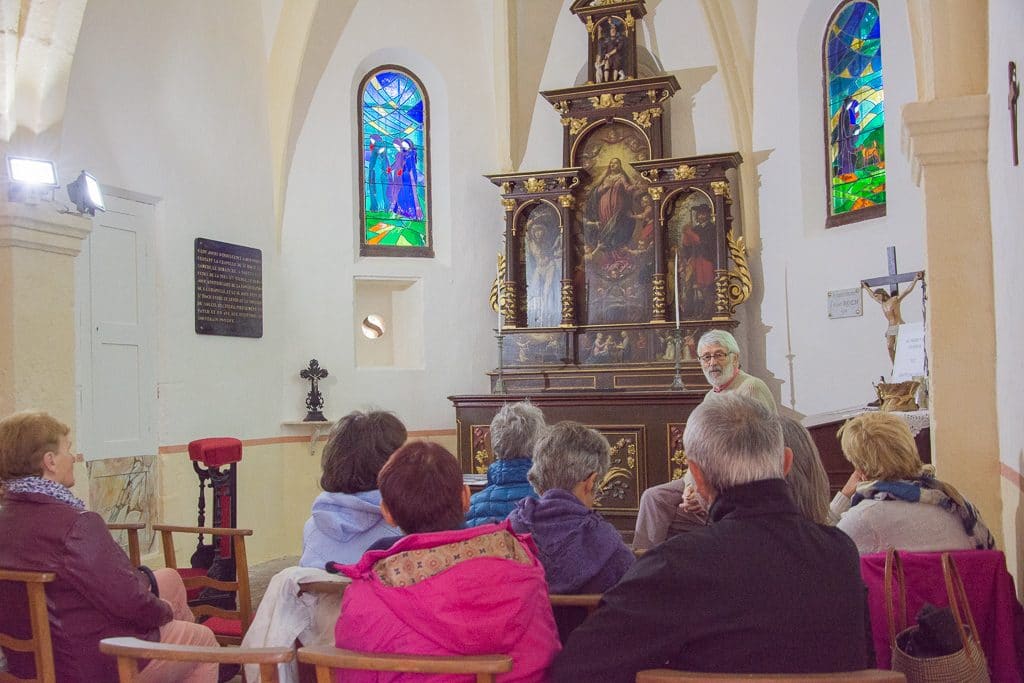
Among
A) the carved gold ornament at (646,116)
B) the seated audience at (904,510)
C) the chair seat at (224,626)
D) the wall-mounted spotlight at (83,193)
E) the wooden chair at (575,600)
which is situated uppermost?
the carved gold ornament at (646,116)

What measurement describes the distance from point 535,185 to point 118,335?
13.2 ft

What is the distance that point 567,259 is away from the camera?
9273mm

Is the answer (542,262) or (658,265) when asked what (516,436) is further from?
(542,262)

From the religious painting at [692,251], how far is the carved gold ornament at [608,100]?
3.58 ft

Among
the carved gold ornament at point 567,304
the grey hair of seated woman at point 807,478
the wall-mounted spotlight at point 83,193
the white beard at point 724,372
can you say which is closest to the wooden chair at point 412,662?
the grey hair of seated woman at point 807,478

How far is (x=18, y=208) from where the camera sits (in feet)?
19.0

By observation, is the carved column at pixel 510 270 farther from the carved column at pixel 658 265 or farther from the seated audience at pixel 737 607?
the seated audience at pixel 737 607

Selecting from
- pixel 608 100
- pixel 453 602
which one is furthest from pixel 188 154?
pixel 453 602

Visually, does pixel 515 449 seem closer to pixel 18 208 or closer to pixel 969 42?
pixel 969 42

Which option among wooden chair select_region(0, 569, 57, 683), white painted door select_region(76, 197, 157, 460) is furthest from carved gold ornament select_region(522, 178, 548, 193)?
wooden chair select_region(0, 569, 57, 683)

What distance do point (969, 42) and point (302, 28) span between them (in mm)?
6362

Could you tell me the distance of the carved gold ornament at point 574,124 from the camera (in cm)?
941

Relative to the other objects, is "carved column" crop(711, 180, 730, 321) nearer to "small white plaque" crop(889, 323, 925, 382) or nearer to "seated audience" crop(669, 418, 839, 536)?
"small white plaque" crop(889, 323, 925, 382)

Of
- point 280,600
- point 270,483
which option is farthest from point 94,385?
point 280,600
